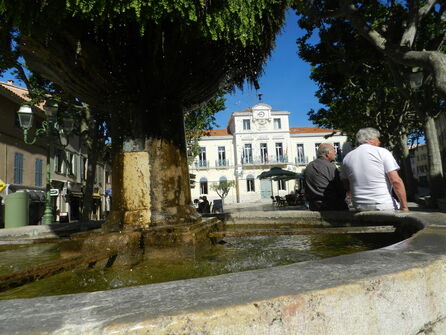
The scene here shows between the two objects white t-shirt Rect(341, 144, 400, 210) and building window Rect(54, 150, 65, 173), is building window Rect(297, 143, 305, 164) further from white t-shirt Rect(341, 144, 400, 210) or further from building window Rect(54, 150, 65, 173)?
white t-shirt Rect(341, 144, 400, 210)

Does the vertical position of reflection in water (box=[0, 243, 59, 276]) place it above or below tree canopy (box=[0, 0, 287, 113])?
below

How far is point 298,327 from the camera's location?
0.97 metres

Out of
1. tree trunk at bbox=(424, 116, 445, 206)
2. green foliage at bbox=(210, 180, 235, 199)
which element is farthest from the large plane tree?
green foliage at bbox=(210, 180, 235, 199)

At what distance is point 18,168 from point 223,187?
24.2 meters

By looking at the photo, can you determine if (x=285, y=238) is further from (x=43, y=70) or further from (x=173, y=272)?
(x=43, y=70)

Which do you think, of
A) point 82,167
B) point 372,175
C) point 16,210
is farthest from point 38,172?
point 372,175

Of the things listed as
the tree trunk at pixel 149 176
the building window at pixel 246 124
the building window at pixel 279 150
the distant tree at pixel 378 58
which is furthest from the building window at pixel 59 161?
the building window at pixel 279 150

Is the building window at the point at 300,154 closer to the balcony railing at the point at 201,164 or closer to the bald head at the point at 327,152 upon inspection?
the balcony railing at the point at 201,164

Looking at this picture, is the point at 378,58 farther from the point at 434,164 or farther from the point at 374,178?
the point at 374,178

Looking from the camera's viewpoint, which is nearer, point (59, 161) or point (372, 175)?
point (372, 175)

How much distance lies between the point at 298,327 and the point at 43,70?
3812 millimetres

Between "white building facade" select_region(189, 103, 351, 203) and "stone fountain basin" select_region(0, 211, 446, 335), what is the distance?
135 ft

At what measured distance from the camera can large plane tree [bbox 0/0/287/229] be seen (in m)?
2.80

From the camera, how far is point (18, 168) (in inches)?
745
